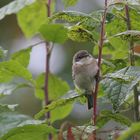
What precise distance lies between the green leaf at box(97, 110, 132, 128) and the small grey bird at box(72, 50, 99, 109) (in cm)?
12

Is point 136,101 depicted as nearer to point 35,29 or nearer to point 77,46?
point 35,29

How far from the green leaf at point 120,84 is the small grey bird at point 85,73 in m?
0.12

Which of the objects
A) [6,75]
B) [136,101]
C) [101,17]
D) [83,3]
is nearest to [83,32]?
[101,17]

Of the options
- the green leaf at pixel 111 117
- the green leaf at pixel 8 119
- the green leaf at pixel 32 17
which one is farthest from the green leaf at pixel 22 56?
the green leaf at pixel 111 117

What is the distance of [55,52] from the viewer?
5.30 m

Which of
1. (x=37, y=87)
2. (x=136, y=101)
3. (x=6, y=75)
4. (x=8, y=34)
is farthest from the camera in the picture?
(x=8, y=34)

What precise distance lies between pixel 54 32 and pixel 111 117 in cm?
40

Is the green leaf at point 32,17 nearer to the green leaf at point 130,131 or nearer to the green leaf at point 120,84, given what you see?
the green leaf at point 120,84

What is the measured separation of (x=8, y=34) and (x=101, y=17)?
3.98m

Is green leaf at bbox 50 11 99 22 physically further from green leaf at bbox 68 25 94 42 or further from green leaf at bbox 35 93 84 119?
green leaf at bbox 35 93 84 119

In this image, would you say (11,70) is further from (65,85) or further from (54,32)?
(65,85)

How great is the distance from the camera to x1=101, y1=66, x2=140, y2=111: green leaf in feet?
5.12

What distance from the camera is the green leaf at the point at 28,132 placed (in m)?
1.52

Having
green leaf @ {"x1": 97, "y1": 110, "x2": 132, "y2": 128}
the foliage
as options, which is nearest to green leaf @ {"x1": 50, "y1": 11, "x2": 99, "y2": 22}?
the foliage
